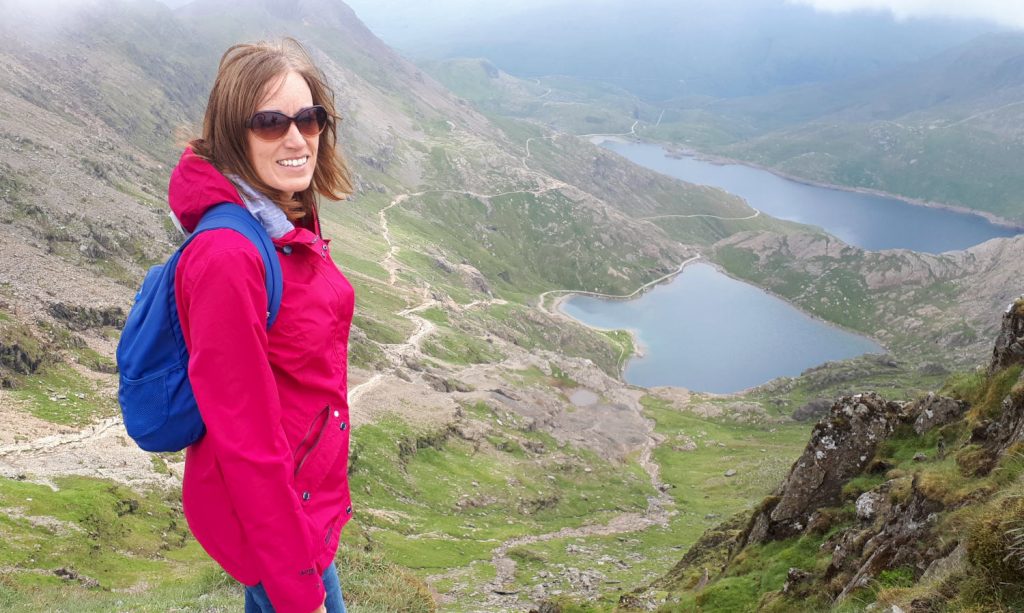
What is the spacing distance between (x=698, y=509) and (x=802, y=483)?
83787 millimetres

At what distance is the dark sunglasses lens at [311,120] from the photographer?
20.1ft

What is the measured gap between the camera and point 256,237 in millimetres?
5234

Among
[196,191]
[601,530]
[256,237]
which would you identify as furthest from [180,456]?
[256,237]

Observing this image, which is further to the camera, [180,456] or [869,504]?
[180,456]

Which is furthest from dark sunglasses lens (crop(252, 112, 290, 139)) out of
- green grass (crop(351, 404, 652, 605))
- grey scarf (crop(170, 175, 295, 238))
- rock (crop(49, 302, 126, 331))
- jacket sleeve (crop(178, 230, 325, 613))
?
rock (crop(49, 302, 126, 331))

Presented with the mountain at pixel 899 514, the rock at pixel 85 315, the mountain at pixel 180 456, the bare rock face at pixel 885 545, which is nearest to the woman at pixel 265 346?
the mountain at pixel 180 456

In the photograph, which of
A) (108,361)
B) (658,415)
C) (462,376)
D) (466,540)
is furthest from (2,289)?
(658,415)

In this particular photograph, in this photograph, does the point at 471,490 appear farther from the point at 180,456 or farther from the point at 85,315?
the point at 85,315

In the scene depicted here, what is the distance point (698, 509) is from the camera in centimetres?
10119

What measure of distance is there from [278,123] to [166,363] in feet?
Answer: 7.72

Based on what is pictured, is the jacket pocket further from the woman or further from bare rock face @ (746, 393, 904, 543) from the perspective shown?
bare rock face @ (746, 393, 904, 543)

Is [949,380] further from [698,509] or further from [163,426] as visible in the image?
[698,509]

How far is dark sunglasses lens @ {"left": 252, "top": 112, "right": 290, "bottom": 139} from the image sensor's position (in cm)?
584

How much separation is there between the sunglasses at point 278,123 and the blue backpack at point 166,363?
3.32ft
